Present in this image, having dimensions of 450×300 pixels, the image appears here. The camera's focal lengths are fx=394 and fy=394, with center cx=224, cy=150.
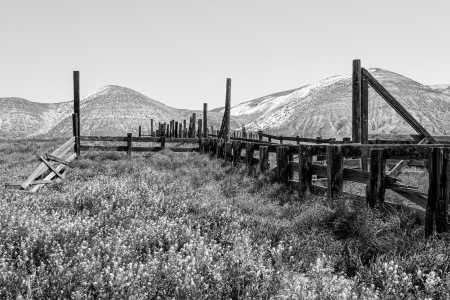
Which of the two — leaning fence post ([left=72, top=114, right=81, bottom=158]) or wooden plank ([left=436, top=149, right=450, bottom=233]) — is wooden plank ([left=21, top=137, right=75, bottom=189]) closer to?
leaning fence post ([left=72, top=114, right=81, bottom=158])

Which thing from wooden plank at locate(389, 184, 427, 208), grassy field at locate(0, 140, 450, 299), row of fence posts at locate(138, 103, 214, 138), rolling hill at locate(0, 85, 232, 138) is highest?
rolling hill at locate(0, 85, 232, 138)

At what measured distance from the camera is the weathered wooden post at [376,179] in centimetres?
642

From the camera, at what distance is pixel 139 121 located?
4033 inches

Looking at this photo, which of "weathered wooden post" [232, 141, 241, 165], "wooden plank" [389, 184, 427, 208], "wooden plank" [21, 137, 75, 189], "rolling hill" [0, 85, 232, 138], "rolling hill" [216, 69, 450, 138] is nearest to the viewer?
"wooden plank" [389, 184, 427, 208]

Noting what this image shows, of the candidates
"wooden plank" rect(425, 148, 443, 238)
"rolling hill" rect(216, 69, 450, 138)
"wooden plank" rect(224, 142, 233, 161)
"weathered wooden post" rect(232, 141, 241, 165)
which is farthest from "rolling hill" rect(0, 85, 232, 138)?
"wooden plank" rect(425, 148, 443, 238)

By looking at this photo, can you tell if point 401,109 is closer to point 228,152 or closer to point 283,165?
point 283,165

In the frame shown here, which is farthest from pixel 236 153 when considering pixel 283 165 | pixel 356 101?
pixel 356 101

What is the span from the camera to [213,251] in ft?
14.8

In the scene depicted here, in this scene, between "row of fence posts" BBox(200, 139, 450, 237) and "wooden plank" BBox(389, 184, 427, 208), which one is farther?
"wooden plank" BBox(389, 184, 427, 208)

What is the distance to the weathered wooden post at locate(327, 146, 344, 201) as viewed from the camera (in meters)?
→ 7.66

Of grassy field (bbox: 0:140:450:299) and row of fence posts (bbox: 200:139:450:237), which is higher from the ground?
row of fence posts (bbox: 200:139:450:237)

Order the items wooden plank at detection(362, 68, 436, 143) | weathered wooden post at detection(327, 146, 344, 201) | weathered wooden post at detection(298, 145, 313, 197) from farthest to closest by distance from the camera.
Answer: wooden plank at detection(362, 68, 436, 143) → weathered wooden post at detection(298, 145, 313, 197) → weathered wooden post at detection(327, 146, 344, 201)

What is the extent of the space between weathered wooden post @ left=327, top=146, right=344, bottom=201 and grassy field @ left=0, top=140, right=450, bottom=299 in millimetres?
412

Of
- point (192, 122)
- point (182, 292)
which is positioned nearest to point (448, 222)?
point (182, 292)
